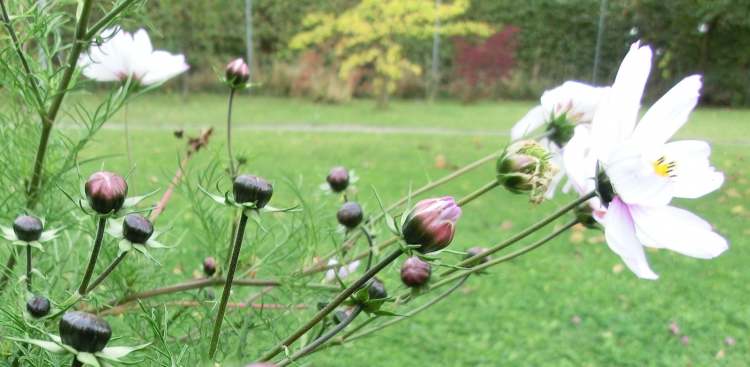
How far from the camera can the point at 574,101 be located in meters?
0.45

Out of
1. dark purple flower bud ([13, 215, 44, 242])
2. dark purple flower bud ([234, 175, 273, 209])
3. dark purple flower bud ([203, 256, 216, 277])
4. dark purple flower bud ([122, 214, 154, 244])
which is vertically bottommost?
dark purple flower bud ([203, 256, 216, 277])

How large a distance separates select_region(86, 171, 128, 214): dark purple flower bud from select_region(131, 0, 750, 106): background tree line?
21.8 ft

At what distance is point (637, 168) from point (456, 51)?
8558mm

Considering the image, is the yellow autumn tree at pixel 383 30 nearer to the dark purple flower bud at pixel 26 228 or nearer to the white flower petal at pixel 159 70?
the white flower petal at pixel 159 70

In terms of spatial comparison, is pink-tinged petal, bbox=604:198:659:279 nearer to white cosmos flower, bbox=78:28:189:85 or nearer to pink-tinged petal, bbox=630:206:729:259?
→ pink-tinged petal, bbox=630:206:729:259

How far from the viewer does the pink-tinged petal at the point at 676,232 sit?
11.4 inches

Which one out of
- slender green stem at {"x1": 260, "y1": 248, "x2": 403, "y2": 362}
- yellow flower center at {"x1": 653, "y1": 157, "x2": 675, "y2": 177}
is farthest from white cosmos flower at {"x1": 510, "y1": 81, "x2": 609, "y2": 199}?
slender green stem at {"x1": 260, "y1": 248, "x2": 403, "y2": 362}

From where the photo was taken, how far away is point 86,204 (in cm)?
30

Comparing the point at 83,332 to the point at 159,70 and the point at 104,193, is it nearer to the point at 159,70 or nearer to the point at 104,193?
the point at 104,193

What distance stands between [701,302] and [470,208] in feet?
3.69

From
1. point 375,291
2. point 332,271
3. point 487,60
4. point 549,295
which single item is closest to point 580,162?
point 375,291

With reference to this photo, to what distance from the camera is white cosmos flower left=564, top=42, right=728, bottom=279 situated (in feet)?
0.94

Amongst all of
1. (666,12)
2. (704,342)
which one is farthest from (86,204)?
(666,12)

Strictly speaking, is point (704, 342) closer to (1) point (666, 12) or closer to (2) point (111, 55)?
(2) point (111, 55)
